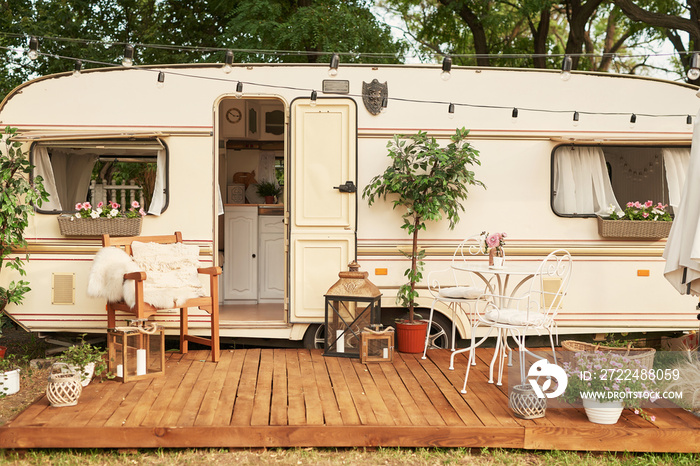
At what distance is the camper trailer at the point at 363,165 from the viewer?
19.2 feet

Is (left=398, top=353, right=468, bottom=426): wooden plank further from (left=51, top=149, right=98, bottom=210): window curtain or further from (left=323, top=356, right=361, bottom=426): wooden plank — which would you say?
(left=51, top=149, right=98, bottom=210): window curtain

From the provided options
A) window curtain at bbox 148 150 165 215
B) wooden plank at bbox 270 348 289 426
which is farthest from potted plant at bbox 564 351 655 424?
window curtain at bbox 148 150 165 215

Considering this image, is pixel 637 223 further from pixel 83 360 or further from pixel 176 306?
pixel 83 360

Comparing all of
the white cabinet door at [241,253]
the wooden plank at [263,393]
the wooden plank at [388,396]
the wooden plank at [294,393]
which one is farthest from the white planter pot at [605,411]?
the white cabinet door at [241,253]

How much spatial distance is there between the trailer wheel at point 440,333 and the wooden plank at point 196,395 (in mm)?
1962

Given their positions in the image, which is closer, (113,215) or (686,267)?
(686,267)

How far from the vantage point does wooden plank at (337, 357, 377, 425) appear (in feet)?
13.5

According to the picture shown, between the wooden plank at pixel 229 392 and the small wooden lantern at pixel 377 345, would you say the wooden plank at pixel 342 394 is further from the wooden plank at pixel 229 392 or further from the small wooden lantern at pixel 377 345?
the wooden plank at pixel 229 392

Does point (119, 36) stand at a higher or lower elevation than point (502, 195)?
higher

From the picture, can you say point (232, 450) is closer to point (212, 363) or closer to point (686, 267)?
point (212, 363)

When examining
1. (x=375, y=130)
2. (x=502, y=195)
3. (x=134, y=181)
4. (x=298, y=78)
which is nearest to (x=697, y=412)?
(x=502, y=195)

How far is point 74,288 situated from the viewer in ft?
19.2

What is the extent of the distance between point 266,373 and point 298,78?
2.55 metres

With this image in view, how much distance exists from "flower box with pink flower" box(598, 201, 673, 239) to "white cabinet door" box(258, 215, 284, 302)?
339 cm
